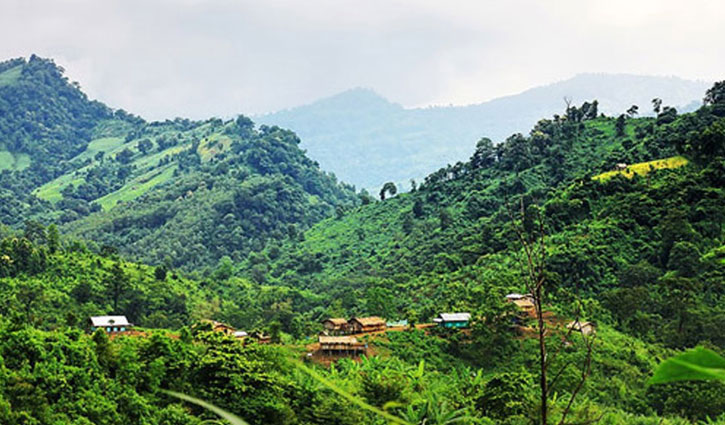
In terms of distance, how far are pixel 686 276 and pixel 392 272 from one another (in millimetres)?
23706

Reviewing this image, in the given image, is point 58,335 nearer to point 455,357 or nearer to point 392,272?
point 455,357

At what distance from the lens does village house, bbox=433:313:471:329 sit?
31.7 metres

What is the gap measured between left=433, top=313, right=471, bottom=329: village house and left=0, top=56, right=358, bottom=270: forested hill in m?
40.9

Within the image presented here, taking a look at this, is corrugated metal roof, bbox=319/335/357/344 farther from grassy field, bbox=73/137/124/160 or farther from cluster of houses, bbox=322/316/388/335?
grassy field, bbox=73/137/124/160

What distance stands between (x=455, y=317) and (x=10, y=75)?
136m

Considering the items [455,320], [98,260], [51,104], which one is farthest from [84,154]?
[455,320]

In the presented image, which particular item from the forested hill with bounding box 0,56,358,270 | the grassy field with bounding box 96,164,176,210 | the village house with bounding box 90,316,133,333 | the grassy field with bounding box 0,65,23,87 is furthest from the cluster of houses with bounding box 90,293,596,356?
the grassy field with bounding box 0,65,23,87

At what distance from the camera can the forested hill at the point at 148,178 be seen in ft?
259

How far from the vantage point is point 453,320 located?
31.7 metres

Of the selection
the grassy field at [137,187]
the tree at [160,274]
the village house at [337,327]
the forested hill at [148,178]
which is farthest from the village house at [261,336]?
the grassy field at [137,187]

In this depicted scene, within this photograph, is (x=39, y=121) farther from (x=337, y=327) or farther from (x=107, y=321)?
(x=337, y=327)

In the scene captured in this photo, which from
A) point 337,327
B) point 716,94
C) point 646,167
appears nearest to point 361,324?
point 337,327

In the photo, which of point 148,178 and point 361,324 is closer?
point 361,324

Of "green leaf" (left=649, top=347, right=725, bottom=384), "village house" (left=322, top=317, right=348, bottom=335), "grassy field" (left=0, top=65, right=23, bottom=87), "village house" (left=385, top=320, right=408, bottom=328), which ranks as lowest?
"village house" (left=385, top=320, right=408, bottom=328)
